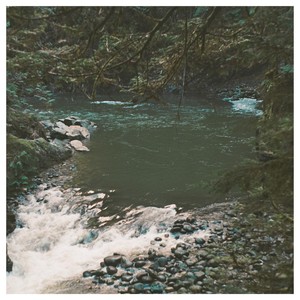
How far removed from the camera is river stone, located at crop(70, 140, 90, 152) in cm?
1156

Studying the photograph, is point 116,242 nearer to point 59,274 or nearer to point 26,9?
point 59,274

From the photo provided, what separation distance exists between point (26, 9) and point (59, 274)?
366cm

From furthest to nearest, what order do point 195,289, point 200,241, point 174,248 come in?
point 200,241 < point 174,248 < point 195,289

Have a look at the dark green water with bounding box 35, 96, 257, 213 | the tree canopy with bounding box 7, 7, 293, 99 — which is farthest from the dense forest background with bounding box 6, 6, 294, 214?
the dark green water with bounding box 35, 96, 257, 213

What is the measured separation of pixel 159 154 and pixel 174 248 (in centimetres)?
545

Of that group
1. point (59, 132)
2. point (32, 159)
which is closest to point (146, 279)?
point (32, 159)

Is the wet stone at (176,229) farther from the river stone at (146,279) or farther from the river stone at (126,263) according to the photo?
the river stone at (146,279)

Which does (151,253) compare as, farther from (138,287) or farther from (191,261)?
(138,287)

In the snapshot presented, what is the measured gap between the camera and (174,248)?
5613 mm

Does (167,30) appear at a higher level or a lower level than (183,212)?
Result: higher

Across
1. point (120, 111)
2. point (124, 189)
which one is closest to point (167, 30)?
point (124, 189)

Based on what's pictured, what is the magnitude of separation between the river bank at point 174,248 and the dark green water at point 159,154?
0.61m

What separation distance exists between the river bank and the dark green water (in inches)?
24.0
